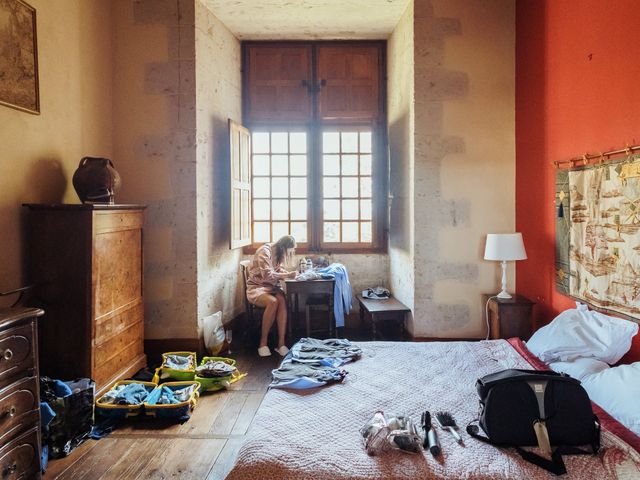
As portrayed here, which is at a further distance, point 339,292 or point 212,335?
point 339,292

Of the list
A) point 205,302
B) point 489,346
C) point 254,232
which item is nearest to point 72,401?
point 205,302

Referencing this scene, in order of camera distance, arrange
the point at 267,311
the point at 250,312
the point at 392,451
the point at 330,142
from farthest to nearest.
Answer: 1. the point at 330,142
2. the point at 250,312
3. the point at 267,311
4. the point at 392,451

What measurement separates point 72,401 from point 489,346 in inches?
107

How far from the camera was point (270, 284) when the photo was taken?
5.24 metres

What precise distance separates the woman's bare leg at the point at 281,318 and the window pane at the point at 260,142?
1.99 metres

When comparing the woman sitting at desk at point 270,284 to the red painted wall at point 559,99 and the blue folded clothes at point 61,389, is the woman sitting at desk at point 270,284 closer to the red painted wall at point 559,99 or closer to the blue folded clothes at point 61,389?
the blue folded clothes at point 61,389

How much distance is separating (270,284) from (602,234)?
3.22 metres

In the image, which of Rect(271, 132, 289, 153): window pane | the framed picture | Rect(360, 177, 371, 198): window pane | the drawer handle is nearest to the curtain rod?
Rect(360, 177, 371, 198): window pane

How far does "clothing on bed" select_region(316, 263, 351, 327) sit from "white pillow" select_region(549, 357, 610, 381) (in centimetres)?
260

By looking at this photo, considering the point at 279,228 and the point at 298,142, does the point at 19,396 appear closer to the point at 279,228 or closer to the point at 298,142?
the point at 279,228

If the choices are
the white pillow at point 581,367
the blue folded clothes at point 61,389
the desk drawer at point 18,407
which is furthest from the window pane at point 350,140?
the desk drawer at point 18,407

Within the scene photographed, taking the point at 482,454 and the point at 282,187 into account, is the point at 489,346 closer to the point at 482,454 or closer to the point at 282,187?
the point at 482,454

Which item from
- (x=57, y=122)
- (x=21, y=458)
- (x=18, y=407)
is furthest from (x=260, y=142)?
(x=21, y=458)

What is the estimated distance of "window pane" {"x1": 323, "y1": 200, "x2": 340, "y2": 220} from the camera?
20.1 ft
